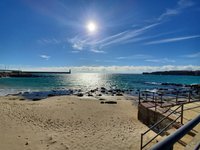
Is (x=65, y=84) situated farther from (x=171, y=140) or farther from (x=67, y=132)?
(x=171, y=140)

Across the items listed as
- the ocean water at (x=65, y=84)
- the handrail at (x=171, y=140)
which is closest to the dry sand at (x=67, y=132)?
the handrail at (x=171, y=140)

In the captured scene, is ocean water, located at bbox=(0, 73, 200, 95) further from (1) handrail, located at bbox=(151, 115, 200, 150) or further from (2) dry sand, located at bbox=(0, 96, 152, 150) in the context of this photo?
(1) handrail, located at bbox=(151, 115, 200, 150)

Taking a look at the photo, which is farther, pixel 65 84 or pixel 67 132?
pixel 65 84

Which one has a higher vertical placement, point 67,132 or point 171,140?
point 171,140

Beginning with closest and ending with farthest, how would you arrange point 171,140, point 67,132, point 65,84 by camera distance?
point 171,140 → point 67,132 → point 65,84

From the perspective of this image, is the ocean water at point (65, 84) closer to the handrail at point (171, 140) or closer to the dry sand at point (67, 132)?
the dry sand at point (67, 132)

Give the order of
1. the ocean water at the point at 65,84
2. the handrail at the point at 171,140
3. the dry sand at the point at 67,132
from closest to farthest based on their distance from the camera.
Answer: the handrail at the point at 171,140 → the dry sand at the point at 67,132 → the ocean water at the point at 65,84

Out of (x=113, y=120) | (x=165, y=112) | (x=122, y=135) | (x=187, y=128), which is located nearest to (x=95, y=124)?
(x=113, y=120)

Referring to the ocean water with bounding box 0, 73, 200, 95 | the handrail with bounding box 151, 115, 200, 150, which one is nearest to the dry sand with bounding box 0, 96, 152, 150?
the handrail with bounding box 151, 115, 200, 150

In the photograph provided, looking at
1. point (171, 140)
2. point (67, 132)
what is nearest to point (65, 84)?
point (67, 132)

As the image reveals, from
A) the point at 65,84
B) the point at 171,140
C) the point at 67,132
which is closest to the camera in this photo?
the point at 171,140

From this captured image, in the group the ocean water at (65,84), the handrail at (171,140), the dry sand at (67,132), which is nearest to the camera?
the handrail at (171,140)

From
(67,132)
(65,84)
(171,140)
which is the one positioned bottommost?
(67,132)

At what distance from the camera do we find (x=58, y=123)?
16078mm
